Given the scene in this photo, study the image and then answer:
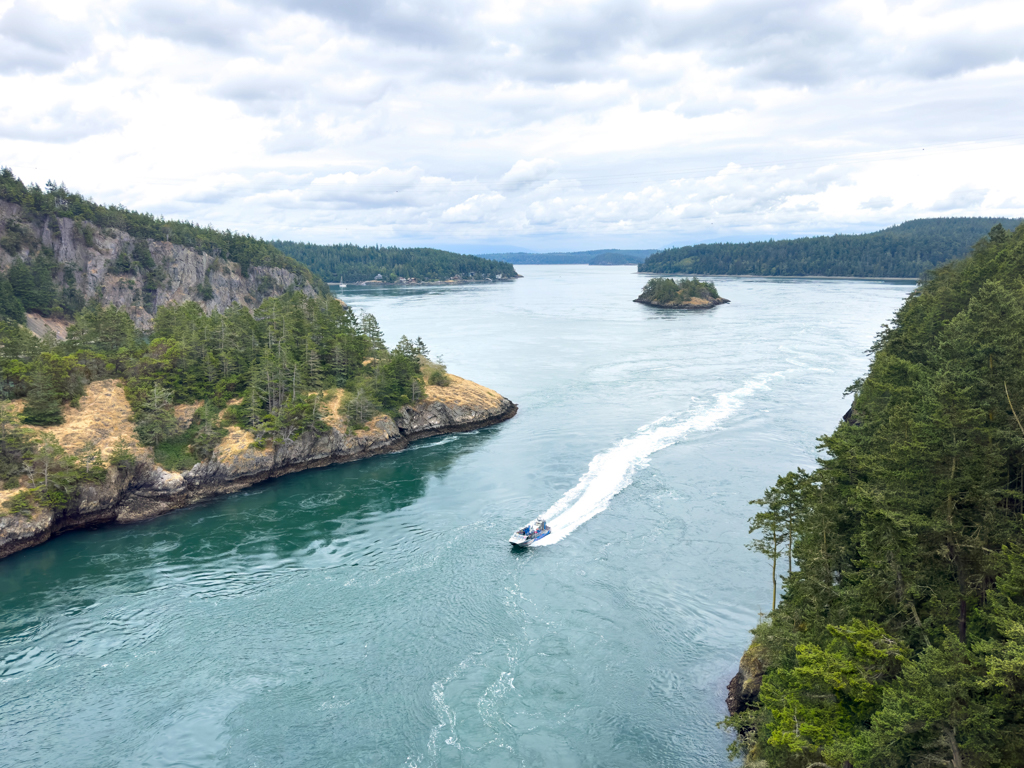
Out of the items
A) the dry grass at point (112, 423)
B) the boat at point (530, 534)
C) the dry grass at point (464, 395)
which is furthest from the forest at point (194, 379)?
the boat at point (530, 534)

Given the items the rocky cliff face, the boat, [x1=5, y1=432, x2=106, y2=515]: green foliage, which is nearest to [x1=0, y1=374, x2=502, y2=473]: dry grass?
[x1=5, y1=432, x2=106, y2=515]: green foliage

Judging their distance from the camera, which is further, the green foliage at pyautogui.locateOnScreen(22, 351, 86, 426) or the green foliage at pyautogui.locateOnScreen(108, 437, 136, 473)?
the green foliage at pyautogui.locateOnScreen(22, 351, 86, 426)

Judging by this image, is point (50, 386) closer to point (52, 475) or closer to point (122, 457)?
point (122, 457)

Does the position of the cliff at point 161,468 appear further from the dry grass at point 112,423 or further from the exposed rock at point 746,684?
the exposed rock at point 746,684

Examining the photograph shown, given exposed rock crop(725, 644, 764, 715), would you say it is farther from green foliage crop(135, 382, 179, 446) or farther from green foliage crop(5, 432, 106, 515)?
green foliage crop(135, 382, 179, 446)

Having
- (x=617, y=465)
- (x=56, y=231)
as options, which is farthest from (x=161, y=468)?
(x=56, y=231)

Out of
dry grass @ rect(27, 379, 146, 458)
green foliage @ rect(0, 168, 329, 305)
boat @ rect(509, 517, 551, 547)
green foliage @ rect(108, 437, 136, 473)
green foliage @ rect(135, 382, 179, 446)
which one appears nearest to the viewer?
boat @ rect(509, 517, 551, 547)
